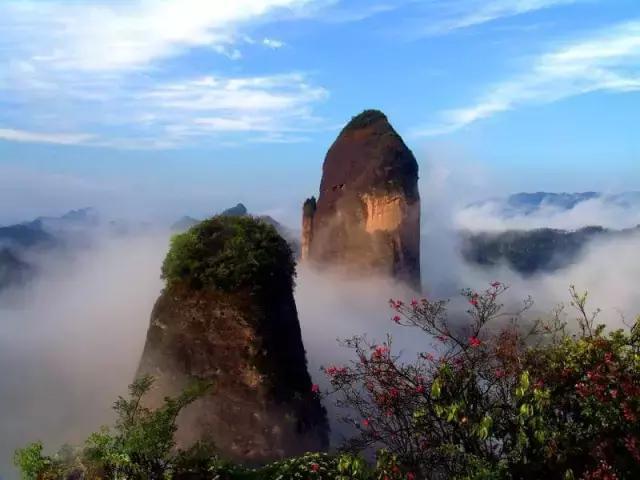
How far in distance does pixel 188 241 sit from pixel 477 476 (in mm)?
10411

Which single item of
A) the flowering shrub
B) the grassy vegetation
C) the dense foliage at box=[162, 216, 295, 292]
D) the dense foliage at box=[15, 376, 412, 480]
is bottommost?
the dense foliage at box=[15, 376, 412, 480]

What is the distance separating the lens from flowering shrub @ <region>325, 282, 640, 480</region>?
23.3 ft

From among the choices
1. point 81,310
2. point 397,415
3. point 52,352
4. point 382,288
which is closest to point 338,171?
point 382,288

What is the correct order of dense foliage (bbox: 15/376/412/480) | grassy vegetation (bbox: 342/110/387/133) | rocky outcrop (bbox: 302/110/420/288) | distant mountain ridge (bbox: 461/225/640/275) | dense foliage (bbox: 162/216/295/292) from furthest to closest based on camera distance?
distant mountain ridge (bbox: 461/225/640/275)
grassy vegetation (bbox: 342/110/387/133)
rocky outcrop (bbox: 302/110/420/288)
dense foliage (bbox: 162/216/295/292)
dense foliage (bbox: 15/376/412/480)

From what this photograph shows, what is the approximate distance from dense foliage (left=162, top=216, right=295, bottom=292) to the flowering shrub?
6289mm

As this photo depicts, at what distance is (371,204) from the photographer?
3441 centimetres

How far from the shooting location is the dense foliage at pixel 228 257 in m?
15.0

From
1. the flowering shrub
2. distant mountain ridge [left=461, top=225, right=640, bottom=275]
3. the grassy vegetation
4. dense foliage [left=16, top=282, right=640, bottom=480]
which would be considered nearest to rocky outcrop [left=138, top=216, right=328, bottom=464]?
dense foliage [left=16, top=282, right=640, bottom=480]

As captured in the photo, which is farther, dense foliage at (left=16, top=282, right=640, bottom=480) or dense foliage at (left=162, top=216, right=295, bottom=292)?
dense foliage at (left=162, top=216, right=295, bottom=292)

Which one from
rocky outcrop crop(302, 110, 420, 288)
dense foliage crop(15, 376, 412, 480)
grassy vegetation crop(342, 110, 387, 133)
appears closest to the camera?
dense foliage crop(15, 376, 412, 480)

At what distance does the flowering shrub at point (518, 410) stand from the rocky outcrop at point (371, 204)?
984 inches

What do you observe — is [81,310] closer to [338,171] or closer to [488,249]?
[338,171]

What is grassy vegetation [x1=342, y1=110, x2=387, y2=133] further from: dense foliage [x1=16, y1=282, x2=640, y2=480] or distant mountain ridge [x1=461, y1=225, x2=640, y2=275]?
distant mountain ridge [x1=461, y1=225, x2=640, y2=275]

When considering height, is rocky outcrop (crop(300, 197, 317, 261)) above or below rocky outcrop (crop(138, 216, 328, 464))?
above
